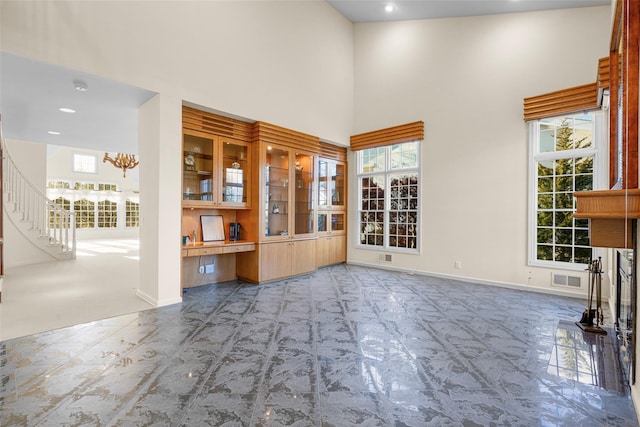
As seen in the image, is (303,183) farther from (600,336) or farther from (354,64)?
(600,336)

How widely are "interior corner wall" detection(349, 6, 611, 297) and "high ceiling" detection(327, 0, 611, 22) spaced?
0.32 ft

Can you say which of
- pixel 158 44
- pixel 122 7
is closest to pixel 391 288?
pixel 158 44

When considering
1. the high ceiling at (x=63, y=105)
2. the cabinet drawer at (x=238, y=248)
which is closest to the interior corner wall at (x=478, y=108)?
the cabinet drawer at (x=238, y=248)

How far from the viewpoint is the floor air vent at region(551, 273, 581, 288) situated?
4.60 metres

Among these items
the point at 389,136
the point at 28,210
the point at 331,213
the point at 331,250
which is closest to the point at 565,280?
the point at 389,136

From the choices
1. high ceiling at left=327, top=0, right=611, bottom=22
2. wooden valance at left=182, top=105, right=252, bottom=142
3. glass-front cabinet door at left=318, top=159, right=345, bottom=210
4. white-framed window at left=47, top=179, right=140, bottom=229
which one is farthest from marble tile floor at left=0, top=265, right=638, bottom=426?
white-framed window at left=47, top=179, right=140, bottom=229

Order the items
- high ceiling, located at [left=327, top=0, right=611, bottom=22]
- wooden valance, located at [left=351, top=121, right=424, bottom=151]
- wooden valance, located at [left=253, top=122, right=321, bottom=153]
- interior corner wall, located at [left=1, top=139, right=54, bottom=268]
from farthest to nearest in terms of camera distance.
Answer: interior corner wall, located at [left=1, top=139, right=54, bottom=268], wooden valance, located at [left=351, top=121, right=424, bottom=151], wooden valance, located at [left=253, top=122, right=321, bottom=153], high ceiling, located at [left=327, top=0, right=611, bottom=22]

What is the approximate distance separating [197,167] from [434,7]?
16.7ft

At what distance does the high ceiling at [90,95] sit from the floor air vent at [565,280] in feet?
13.1

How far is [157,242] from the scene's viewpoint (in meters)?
4.05

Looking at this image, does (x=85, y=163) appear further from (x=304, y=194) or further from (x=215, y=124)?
(x=304, y=194)

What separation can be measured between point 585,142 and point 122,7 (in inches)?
253

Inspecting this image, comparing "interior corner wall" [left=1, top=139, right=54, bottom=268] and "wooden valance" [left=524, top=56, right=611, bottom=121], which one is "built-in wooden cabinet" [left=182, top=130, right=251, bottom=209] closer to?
"wooden valance" [left=524, top=56, right=611, bottom=121]

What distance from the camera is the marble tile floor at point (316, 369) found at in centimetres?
191
